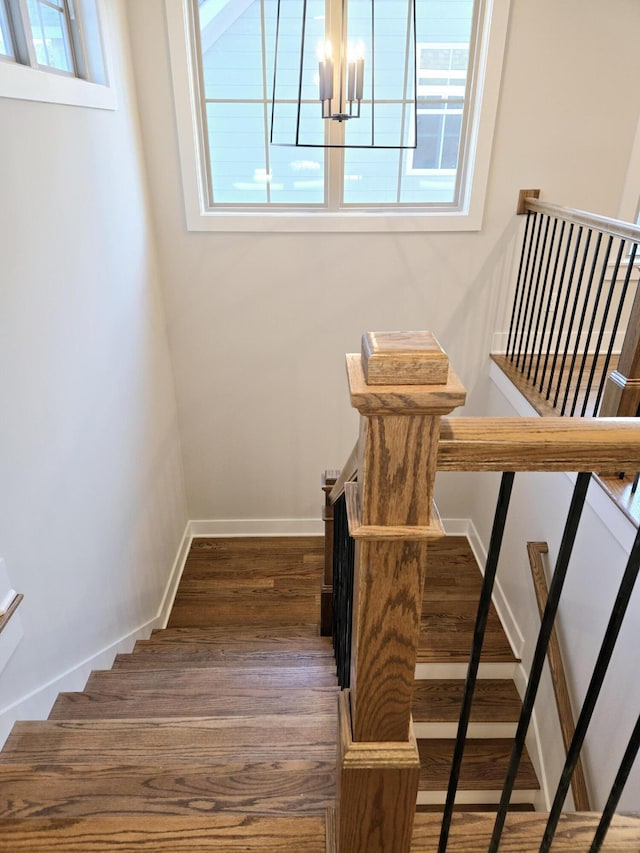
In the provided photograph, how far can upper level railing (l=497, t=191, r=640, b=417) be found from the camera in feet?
7.24

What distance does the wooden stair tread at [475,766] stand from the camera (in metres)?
2.66

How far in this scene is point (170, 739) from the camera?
5.32ft

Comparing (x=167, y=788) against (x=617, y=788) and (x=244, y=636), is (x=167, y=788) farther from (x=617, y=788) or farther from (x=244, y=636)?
(x=244, y=636)

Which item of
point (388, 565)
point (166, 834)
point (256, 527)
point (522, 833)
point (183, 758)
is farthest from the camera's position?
point (256, 527)

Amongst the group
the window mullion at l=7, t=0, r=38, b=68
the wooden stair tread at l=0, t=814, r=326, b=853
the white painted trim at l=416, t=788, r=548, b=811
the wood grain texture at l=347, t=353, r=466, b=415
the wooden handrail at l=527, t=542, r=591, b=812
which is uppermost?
the window mullion at l=7, t=0, r=38, b=68

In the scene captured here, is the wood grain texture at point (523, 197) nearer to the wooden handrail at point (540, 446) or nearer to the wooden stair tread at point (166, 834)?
the wooden handrail at point (540, 446)

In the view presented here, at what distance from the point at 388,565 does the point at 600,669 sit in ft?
1.37

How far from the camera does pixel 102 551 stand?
2.38 metres

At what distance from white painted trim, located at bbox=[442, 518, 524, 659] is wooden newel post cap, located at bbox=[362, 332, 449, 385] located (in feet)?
7.20

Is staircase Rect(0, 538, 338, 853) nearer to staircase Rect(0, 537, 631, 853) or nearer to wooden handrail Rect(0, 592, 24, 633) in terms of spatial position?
Answer: staircase Rect(0, 537, 631, 853)

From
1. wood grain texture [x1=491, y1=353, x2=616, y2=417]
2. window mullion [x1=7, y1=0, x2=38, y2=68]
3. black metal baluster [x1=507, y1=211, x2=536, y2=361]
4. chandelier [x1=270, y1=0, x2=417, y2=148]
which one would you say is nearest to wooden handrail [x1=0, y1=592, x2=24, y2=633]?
window mullion [x1=7, y1=0, x2=38, y2=68]

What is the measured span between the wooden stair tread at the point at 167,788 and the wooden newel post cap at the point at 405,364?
1067mm

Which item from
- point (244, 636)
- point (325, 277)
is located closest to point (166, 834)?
point (244, 636)

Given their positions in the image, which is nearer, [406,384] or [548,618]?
[406,384]
